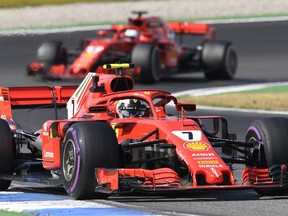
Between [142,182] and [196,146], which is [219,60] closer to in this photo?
[196,146]

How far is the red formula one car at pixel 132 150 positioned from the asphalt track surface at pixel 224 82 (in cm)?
20

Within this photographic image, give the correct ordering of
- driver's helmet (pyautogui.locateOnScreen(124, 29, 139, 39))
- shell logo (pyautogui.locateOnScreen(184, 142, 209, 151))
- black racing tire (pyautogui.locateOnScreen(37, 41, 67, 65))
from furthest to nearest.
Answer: driver's helmet (pyautogui.locateOnScreen(124, 29, 139, 39)), black racing tire (pyautogui.locateOnScreen(37, 41, 67, 65)), shell logo (pyautogui.locateOnScreen(184, 142, 209, 151))

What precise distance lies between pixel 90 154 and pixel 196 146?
1088 mm

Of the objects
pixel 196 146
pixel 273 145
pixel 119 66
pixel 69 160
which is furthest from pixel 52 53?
pixel 196 146

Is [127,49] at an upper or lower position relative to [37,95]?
upper

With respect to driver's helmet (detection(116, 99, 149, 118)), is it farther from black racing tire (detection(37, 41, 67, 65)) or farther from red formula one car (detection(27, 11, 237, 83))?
black racing tire (detection(37, 41, 67, 65))

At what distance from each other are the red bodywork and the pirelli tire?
49.4 ft

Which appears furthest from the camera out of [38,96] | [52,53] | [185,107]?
[52,53]

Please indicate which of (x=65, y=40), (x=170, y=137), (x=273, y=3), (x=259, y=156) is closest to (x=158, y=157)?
(x=170, y=137)

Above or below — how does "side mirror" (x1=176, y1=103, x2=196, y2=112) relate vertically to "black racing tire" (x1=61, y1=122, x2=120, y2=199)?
above

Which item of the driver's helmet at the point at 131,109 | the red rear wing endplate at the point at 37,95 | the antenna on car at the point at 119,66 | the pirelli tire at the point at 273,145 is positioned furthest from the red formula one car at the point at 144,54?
the pirelli tire at the point at 273,145

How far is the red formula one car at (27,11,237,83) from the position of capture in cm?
2761

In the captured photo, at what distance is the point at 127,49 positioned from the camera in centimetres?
2886

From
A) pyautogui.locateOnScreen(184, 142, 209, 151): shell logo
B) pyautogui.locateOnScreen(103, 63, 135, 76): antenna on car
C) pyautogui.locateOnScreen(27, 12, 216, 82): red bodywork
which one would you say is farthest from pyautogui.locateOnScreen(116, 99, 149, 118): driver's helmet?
pyautogui.locateOnScreen(27, 12, 216, 82): red bodywork
